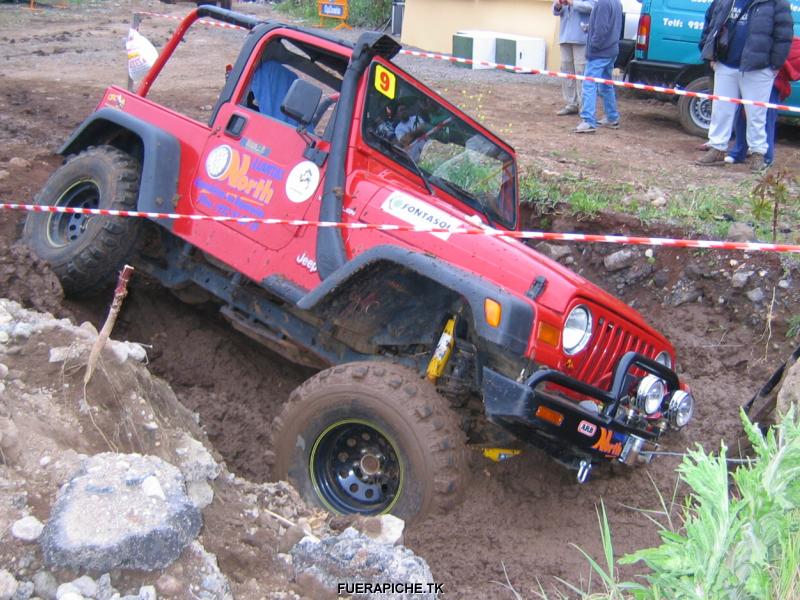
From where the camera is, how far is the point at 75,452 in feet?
10.3

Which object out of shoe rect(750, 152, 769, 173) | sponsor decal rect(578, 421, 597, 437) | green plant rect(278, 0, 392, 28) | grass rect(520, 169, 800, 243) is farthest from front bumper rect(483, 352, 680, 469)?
green plant rect(278, 0, 392, 28)

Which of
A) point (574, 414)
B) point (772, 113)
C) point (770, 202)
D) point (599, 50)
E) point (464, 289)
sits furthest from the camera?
point (599, 50)

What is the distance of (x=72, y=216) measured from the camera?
5492 mm

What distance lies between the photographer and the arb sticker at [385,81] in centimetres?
461

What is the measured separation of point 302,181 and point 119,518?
2.32 metres

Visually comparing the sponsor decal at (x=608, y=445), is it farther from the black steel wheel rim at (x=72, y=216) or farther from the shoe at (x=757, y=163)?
the shoe at (x=757, y=163)

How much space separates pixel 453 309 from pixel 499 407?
0.66 m

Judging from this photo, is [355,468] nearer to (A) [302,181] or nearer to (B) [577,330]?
(B) [577,330]

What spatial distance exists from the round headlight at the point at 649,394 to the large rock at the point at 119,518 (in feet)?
6.48

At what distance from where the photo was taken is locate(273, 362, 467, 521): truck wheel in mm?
3799

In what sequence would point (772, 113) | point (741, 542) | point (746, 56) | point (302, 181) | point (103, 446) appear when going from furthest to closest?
point (772, 113)
point (746, 56)
point (302, 181)
point (103, 446)
point (741, 542)

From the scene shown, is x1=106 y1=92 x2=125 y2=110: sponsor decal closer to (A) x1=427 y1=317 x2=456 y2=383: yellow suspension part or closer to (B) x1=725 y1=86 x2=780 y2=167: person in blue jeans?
(A) x1=427 y1=317 x2=456 y2=383: yellow suspension part

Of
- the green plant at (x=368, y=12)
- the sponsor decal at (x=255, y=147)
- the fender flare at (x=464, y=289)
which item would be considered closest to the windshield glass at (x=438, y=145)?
the sponsor decal at (x=255, y=147)

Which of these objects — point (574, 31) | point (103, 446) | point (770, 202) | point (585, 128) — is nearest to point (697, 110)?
point (585, 128)
